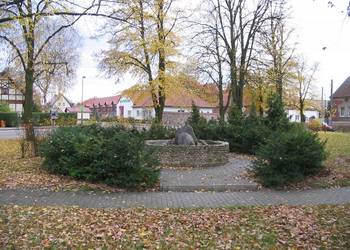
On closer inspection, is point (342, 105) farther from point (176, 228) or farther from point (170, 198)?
point (176, 228)

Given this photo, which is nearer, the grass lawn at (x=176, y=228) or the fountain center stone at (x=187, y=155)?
the grass lawn at (x=176, y=228)

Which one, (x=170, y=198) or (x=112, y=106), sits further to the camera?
(x=112, y=106)

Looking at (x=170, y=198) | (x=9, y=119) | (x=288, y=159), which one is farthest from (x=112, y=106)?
(x=170, y=198)

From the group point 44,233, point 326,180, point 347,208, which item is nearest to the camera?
point 44,233

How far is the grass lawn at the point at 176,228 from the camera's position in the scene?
6746 millimetres

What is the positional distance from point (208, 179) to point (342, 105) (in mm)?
62991

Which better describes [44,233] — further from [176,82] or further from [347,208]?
[176,82]

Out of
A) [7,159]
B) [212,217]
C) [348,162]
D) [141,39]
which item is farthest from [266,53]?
[212,217]

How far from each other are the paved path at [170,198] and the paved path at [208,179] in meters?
0.59

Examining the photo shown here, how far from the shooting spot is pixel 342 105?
71.0m

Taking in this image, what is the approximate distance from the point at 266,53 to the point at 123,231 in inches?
1144

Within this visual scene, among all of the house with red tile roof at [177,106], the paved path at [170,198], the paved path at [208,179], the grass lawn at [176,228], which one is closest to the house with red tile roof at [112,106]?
the house with red tile roof at [177,106]

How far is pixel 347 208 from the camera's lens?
354 inches

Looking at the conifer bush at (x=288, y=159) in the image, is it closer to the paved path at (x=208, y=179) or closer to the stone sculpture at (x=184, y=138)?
the paved path at (x=208, y=179)
